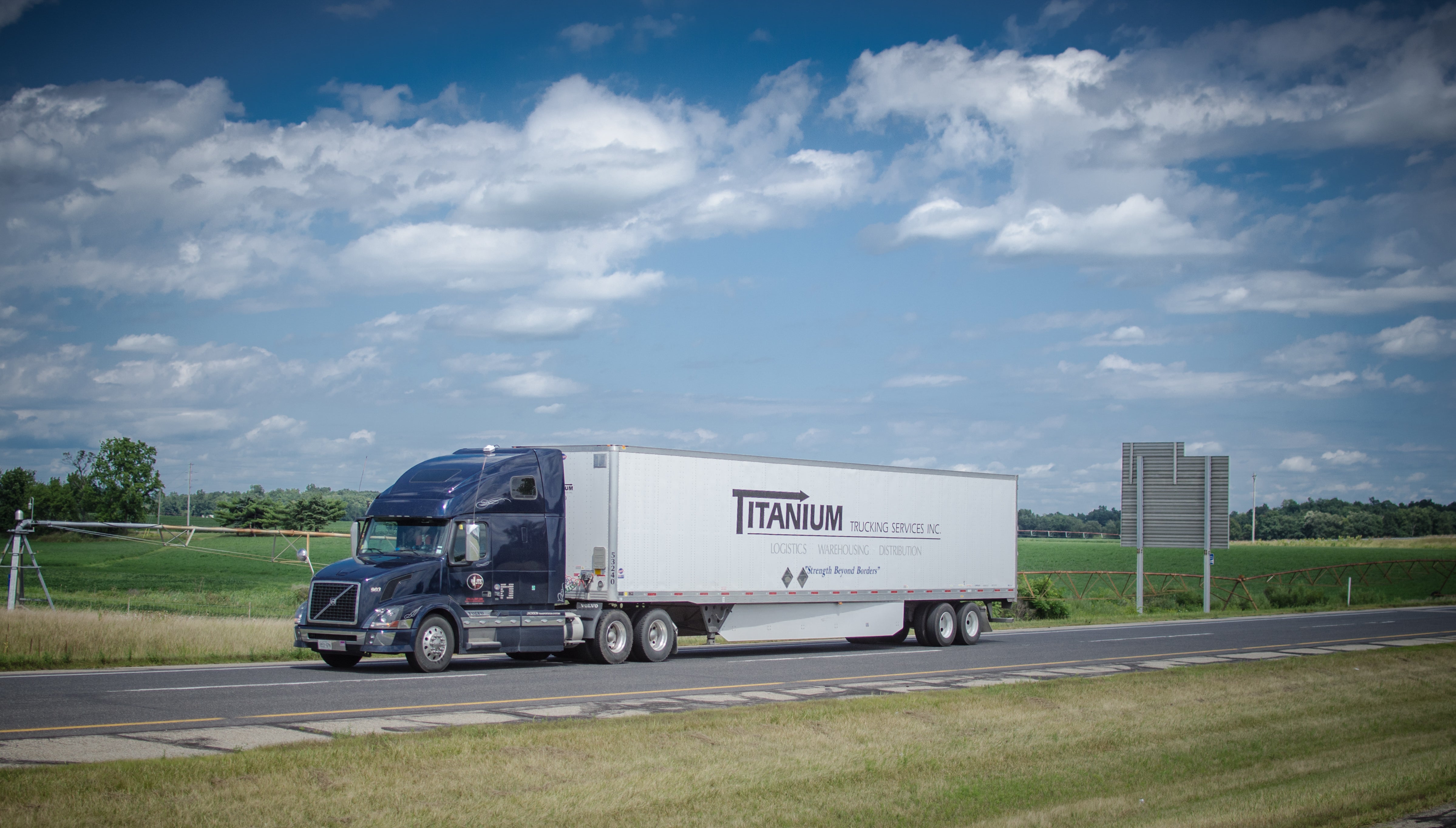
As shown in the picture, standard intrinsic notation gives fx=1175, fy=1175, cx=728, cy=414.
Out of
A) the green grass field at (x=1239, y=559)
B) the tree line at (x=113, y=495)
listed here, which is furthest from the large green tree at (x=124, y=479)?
the green grass field at (x=1239, y=559)

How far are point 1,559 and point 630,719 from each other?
1232 inches

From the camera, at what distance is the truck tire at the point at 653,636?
68.2ft

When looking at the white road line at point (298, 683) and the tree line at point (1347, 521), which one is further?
the tree line at point (1347, 521)

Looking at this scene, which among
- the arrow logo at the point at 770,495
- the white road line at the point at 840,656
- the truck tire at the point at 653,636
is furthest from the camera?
the arrow logo at the point at 770,495

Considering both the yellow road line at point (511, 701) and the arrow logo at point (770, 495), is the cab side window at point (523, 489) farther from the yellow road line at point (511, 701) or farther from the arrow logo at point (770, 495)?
the yellow road line at point (511, 701)

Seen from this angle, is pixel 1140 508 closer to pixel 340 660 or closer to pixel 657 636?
pixel 657 636

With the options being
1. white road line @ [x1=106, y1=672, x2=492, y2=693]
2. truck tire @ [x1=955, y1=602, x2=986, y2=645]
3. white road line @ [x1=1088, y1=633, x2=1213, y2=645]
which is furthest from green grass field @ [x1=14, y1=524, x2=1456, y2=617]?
truck tire @ [x1=955, y1=602, x2=986, y2=645]

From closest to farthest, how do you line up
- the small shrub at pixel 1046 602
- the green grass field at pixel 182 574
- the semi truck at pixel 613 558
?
the semi truck at pixel 613 558, the green grass field at pixel 182 574, the small shrub at pixel 1046 602

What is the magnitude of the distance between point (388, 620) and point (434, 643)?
94cm

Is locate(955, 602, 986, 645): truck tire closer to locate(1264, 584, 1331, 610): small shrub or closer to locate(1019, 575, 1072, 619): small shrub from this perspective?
locate(1019, 575, 1072, 619): small shrub

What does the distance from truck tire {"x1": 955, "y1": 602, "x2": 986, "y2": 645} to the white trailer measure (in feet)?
0.14

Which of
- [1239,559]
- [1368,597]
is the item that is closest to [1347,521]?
[1239,559]

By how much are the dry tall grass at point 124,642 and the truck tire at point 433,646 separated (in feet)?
12.2

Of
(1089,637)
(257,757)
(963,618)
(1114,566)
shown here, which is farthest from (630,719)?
(1114,566)
